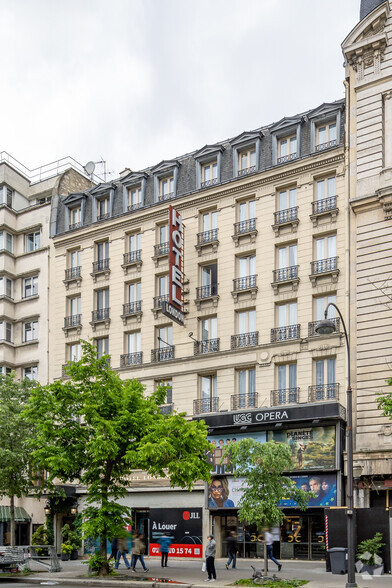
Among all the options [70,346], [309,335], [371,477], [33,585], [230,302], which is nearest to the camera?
[33,585]

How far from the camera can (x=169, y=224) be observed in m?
39.4

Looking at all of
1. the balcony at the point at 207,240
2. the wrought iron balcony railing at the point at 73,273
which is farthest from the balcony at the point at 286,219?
the wrought iron balcony railing at the point at 73,273

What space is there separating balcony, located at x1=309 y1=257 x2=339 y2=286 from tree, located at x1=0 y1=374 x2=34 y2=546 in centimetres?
1497

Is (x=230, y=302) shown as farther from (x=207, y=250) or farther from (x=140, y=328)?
(x=140, y=328)

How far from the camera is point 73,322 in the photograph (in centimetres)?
4469

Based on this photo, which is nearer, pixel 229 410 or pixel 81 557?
pixel 229 410

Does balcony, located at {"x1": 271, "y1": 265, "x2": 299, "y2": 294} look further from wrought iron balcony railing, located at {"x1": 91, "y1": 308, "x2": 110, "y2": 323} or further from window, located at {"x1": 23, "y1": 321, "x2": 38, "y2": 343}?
window, located at {"x1": 23, "y1": 321, "x2": 38, "y2": 343}

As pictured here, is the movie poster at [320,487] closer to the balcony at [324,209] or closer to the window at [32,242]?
the balcony at [324,209]

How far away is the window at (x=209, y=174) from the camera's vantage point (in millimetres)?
41031

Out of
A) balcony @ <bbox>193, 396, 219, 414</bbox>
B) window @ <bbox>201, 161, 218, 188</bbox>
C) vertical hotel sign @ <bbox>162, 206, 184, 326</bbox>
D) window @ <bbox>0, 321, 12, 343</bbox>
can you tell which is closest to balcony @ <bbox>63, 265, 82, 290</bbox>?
window @ <bbox>0, 321, 12, 343</bbox>

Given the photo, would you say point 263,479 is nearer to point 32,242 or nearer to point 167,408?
point 167,408

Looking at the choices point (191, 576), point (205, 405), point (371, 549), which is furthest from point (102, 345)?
point (371, 549)

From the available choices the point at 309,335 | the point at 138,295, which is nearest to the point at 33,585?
the point at 309,335

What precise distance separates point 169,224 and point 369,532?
19117 mm
